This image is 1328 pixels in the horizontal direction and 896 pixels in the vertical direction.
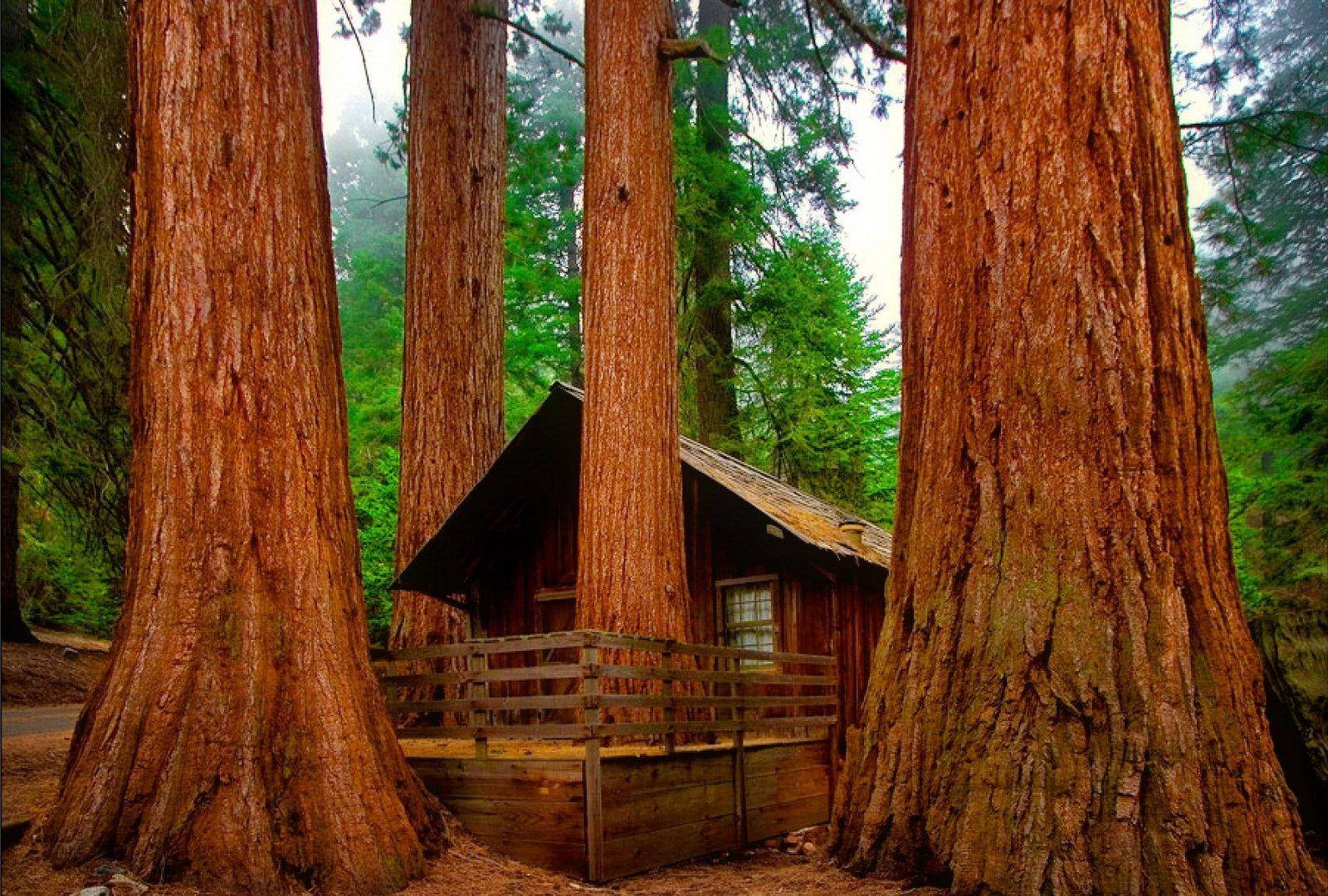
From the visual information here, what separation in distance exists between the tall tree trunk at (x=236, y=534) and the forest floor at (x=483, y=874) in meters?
0.18

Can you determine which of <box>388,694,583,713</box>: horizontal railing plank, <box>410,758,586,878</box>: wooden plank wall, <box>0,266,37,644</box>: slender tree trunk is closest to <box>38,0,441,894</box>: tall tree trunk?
<box>388,694,583,713</box>: horizontal railing plank

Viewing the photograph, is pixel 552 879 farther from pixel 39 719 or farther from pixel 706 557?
pixel 39 719

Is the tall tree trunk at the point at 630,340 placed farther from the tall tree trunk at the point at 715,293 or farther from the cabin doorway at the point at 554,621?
the tall tree trunk at the point at 715,293

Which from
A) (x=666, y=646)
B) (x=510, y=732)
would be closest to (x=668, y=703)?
(x=666, y=646)

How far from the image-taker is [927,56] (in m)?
4.80

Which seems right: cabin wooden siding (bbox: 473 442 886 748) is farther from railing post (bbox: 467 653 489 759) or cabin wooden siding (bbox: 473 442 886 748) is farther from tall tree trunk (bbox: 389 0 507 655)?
railing post (bbox: 467 653 489 759)

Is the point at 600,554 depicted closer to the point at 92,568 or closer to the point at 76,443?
the point at 76,443

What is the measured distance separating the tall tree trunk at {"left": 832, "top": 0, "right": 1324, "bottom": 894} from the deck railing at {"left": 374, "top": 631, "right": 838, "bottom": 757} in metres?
2.73

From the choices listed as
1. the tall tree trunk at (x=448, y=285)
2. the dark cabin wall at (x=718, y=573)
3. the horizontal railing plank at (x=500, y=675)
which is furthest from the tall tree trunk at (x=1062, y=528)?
the tall tree trunk at (x=448, y=285)

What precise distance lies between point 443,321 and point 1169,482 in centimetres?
976

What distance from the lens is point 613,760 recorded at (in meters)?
7.17

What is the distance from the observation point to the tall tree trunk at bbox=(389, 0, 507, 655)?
12.1 m

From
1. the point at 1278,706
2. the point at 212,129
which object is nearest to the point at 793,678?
the point at 1278,706

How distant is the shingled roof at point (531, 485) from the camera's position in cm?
1102
